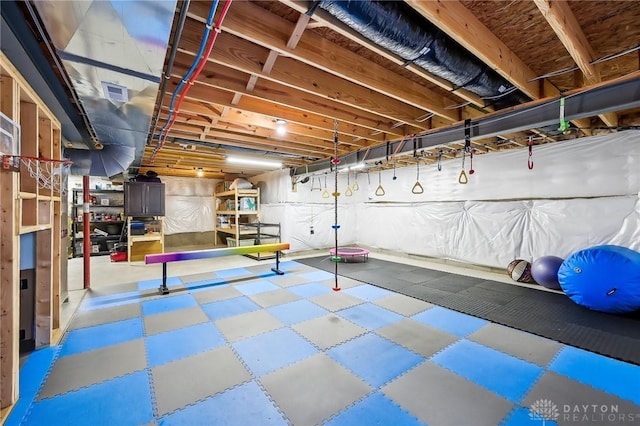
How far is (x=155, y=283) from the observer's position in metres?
4.84

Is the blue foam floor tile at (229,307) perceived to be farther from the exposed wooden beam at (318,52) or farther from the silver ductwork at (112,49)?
the exposed wooden beam at (318,52)

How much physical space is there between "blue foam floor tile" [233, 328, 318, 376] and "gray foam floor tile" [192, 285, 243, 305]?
145cm

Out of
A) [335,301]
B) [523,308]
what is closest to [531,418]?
[523,308]

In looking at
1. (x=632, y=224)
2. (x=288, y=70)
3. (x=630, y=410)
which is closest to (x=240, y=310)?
(x=288, y=70)

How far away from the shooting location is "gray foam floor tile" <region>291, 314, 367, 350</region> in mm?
2719

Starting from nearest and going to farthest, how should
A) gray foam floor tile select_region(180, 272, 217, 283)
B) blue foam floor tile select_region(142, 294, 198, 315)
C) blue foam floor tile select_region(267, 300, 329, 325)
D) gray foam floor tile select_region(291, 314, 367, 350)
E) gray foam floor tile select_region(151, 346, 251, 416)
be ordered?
gray foam floor tile select_region(151, 346, 251, 416) < gray foam floor tile select_region(291, 314, 367, 350) < blue foam floor tile select_region(267, 300, 329, 325) < blue foam floor tile select_region(142, 294, 198, 315) < gray foam floor tile select_region(180, 272, 217, 283)

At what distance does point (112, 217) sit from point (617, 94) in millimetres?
11341

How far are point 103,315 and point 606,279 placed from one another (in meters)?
6.37

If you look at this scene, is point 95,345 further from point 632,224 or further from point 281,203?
point 632,224

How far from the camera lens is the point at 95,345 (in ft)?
8.73

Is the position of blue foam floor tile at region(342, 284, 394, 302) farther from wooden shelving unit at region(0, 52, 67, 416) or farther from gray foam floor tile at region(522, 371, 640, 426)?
wooden shelving unit at region(0, 52, 67, 416)

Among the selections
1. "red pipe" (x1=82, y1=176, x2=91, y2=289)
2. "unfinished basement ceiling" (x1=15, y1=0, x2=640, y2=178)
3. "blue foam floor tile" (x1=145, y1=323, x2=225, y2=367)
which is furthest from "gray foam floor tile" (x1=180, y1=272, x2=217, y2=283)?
"unfinished basement ceiling" (x1=15, y1=0, x2=640, y2=178)

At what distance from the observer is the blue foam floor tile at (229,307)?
3.41 metres

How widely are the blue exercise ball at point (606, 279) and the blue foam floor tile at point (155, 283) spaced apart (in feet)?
20.2
